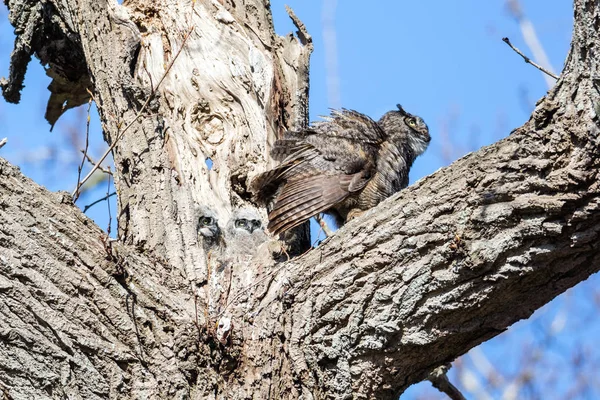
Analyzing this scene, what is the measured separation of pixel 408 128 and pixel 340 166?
996mm

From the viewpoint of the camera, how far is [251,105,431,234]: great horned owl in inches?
148

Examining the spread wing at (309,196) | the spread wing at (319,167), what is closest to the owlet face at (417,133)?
the spread wing at (319,167)

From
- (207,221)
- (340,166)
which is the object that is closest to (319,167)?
(340,166)

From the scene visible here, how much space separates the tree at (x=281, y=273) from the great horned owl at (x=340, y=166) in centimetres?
25

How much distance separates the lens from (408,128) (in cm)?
511

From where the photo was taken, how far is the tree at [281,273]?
2449 millimetres

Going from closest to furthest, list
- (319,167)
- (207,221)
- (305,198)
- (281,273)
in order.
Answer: (281,273) → (207,221) → (305,198) → (319,167)

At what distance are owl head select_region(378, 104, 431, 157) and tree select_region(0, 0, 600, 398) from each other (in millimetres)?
1735

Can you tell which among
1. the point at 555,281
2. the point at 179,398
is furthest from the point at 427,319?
the point at 179,398

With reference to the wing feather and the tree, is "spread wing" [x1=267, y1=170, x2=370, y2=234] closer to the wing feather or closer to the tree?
the wing feather

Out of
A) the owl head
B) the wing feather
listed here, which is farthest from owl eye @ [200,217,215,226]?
the owl head

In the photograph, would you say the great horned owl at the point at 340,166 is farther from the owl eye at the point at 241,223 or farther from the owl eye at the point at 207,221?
the owl eye at the point at 207,221

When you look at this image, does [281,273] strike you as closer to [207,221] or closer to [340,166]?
[207,221]

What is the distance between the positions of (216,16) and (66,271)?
6.17ft
